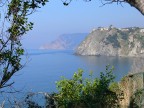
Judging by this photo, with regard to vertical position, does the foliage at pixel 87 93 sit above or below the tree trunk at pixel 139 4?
below

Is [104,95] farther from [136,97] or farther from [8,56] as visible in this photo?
[8,56]

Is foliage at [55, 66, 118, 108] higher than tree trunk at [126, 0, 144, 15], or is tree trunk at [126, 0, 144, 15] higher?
tree trunk at [126, 0, 144, 15]

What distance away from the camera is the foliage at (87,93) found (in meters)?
14.9

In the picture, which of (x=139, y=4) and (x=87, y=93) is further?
(x=87, y=93)

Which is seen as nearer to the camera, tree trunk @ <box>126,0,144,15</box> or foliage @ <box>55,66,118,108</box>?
tree trunk @ <box>126,0,144,15</box>

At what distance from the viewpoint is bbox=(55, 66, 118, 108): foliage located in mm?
14867

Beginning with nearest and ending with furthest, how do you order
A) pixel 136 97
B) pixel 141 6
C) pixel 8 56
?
1. pixel 141 6
2. pixel 8 56
3. pixel 136 97

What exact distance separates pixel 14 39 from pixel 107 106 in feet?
29.5

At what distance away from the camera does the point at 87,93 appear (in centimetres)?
1812

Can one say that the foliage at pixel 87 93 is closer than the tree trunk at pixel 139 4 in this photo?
No

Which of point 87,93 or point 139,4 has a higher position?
point 139,4

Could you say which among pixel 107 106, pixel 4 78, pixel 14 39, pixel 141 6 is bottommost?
pixel 107 106

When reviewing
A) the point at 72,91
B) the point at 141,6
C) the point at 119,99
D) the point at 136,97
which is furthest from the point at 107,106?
the point at 141,6

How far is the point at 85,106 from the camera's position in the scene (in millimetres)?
14305
